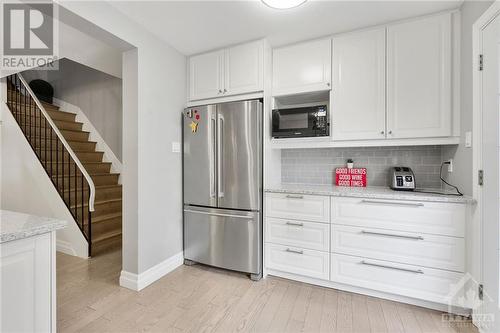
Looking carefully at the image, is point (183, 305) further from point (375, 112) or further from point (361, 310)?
point (375, 112)

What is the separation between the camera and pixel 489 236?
1.49 metres

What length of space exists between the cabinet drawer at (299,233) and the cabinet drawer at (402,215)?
169 millimetres

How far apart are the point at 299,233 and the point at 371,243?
23.7 inches

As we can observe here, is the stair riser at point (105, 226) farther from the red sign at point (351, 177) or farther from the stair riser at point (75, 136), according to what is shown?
the red sign at point (351, 177)

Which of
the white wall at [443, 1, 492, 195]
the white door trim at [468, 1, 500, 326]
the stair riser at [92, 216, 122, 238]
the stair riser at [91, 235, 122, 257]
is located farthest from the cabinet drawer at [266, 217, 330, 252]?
the stair riser at [92, 216, 122, 238]

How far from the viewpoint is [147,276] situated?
2.15 meters

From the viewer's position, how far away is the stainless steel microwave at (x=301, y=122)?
216 cm

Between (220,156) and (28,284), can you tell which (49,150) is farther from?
(28,284)

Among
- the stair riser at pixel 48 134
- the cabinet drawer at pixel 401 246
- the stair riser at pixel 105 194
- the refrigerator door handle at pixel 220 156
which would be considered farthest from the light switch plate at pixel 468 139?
the stair riser at pixel 48 134

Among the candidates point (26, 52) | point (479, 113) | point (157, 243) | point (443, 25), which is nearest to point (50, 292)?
point (157, 243)

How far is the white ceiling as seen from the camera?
1.81 m

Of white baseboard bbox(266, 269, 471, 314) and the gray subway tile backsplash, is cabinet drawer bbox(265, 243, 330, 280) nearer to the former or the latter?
white baseboard bbox(266, 269, 471, 314)

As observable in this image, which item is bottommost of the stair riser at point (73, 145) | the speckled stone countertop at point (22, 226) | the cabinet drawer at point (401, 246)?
the cabinet drawer at point (401, 246)

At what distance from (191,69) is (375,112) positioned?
79.1 inches
